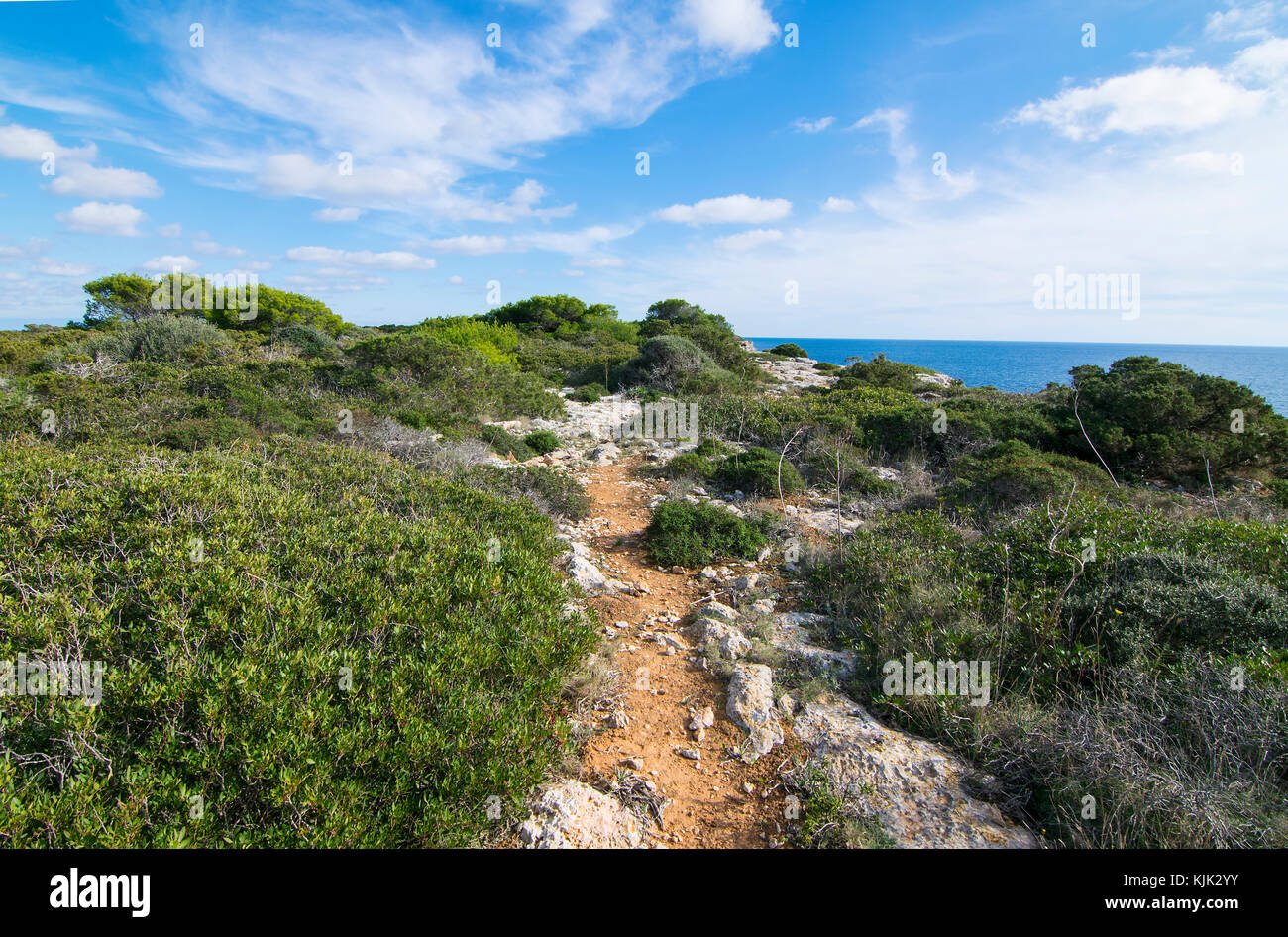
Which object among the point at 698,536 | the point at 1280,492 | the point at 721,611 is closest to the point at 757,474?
the point at 698,536

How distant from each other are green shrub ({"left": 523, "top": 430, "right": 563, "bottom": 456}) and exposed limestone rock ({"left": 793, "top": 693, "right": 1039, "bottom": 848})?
9.28 metres

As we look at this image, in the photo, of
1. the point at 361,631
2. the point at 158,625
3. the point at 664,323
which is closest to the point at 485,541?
the point at 361,631

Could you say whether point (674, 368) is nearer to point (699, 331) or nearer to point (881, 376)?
point (699, 331)

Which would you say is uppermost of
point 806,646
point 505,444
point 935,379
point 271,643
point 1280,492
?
point 935,379

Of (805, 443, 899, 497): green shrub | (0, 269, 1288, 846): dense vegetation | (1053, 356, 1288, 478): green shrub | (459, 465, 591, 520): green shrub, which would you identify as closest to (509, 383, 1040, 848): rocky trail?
(0, 269, 1288, 846): dense vegetation

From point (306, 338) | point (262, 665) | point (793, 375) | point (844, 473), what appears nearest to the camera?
point (262, 665)

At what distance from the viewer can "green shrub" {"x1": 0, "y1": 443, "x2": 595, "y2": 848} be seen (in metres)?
2.38

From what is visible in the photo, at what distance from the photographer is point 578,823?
3.01m

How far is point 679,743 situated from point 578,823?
1.06 m

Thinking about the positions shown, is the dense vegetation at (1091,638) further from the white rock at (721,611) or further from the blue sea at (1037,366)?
the blue sea at (1037,366)

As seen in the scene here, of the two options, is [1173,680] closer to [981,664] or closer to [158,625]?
[981,664]

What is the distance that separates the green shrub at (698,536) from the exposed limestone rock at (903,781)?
302 cm

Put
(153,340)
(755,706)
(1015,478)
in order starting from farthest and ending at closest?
(153,340) < (1015,478) < (755,706)

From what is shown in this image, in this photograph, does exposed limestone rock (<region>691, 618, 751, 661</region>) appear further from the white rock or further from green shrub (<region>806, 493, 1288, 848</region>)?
green shrub (<region>806, 493, 1288, 848</region>)
